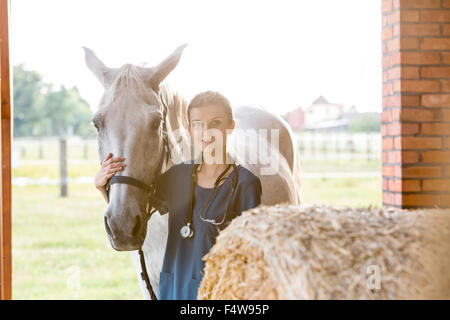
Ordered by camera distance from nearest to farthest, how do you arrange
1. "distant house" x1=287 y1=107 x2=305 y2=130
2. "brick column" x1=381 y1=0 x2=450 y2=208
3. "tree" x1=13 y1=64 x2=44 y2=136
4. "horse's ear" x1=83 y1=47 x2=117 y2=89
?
1. "horse's ear" x1=83 y1=47 x2=117 y2=89
2. "brick column" x1=381 y1=0 x2=450 y2=208
3. "distant house" x1=287 y1=107 x2=305 y2=130
4. "tree" x1=13 y1=64 x2=44 y2=136

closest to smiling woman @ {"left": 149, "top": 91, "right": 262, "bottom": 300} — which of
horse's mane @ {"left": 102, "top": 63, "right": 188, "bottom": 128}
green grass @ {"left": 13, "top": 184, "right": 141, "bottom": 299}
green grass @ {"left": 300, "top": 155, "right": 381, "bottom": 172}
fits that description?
horse's mane @ {"left": 102, "top": 63, "right": 188, "bottom": 128}

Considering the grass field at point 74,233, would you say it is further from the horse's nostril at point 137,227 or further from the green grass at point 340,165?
the horse's nostril at point 137,227

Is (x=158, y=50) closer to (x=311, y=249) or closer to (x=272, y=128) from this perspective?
(x=272, y=128)

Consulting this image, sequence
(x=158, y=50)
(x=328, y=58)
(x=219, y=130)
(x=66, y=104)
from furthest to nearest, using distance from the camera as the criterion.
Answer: (x=66, y=104)
(x=328, y=58)
(x=158, y=50)
(x=219, y=130)

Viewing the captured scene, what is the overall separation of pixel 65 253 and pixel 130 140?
4.24 metres

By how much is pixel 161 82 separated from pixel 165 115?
0.16m

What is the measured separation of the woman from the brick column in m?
0.94

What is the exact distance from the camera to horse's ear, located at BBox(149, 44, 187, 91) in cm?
199

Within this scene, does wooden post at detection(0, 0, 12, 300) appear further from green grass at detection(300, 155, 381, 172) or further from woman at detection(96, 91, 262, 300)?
green grass at detection(300, 155, 381, 172)

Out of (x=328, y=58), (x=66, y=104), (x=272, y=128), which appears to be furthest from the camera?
(x=66, y=104)

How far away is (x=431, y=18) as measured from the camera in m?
2.29

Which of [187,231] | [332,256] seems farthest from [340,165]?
[332,256]

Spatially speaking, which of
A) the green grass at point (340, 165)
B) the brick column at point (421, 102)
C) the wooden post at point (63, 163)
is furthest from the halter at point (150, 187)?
the green grass at point (340, 165)

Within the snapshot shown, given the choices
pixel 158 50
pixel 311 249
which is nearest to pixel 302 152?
pixel 158 50
